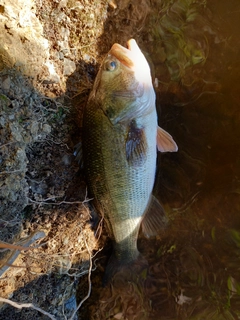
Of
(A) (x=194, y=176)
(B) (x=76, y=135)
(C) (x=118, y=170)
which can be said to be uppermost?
(B) (x=76, y=135)

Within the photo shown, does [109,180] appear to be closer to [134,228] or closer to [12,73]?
[134,228]

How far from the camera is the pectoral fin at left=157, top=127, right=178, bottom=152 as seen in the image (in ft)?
7.51

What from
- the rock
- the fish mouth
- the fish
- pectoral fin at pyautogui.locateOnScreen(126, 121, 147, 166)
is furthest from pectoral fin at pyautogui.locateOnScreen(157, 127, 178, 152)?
the rock

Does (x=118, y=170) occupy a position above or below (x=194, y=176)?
above

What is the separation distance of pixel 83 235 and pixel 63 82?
1202 millimetres

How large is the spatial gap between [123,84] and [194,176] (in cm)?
100

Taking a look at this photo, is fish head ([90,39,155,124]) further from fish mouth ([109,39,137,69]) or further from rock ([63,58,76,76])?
rock ([63,58,76,76])

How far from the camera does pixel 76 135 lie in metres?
2.35

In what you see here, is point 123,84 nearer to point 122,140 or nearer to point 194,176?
point 122,140

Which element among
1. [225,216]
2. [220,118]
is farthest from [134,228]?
[220,118]

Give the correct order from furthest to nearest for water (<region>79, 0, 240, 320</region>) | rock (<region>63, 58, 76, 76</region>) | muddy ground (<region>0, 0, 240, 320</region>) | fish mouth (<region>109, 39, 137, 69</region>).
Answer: water (<region>79, 0, 240, 320</region>) → rock (<region>63, 58, 76, 76</region>) → fish mouth (<region>109, 39, 137, 69</region>) → muddy ground (<region>0, 0, 240, 320</region>)

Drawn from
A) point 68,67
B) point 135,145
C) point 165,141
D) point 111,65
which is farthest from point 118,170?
point 68,67

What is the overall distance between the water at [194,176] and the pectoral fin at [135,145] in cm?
48

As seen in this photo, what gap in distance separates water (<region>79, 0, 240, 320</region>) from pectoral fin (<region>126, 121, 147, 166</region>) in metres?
0.48
